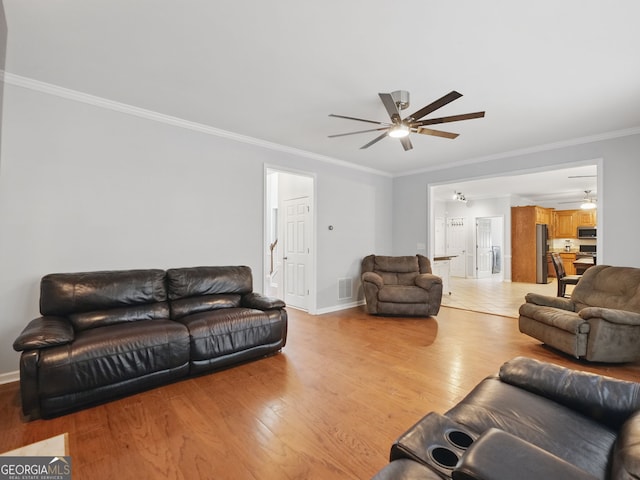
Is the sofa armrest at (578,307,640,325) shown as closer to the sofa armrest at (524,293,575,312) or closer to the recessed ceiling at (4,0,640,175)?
the sofa armrest at (524,293,575,312)

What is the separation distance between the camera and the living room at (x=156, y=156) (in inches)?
93.3

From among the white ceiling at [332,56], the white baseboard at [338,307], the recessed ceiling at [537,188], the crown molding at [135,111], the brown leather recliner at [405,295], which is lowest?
the white baseboard at [338,307]

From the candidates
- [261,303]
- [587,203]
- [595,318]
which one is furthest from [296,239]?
[587,203]

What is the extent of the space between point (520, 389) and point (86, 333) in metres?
3.07

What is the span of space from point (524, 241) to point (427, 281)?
5.95m

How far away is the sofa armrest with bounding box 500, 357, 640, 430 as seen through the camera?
4.40 ft

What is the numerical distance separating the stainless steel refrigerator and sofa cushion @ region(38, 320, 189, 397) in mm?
9862

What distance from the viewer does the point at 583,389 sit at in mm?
1443

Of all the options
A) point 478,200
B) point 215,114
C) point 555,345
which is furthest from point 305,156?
point 478,200

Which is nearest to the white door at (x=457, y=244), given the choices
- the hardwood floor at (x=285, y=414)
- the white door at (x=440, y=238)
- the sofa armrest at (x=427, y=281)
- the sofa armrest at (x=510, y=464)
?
the white door at (x=440, y=238)

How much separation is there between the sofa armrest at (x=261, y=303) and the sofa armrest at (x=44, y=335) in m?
1.62

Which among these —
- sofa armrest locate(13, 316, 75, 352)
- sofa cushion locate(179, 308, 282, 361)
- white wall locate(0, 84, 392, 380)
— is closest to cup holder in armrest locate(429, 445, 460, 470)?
sofa cushion locate(179, 308, 282, 361)

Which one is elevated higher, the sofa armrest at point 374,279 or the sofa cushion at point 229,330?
the sofa armrest at point 374,279

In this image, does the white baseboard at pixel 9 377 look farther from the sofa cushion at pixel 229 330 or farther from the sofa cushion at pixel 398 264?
the sofa cushion at pixel 398 264
